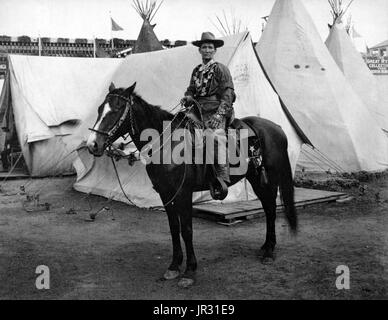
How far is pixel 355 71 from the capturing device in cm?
1386

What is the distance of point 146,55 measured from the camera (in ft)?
31.1

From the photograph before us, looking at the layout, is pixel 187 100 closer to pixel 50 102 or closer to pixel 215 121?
pixel 215 121

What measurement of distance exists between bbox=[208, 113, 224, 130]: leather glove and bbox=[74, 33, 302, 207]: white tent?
3.09 m

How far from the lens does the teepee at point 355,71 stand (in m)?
13.7

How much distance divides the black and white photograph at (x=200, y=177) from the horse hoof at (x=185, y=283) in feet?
0.07

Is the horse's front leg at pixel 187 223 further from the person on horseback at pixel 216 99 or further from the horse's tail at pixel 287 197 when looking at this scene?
the horse's tail at pixel 287 197

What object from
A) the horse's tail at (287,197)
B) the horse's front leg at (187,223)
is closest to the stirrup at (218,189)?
the horse's front leg at (187,223)

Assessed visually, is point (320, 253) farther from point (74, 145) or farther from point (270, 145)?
point (74, 145)

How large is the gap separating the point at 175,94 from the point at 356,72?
26.4ft

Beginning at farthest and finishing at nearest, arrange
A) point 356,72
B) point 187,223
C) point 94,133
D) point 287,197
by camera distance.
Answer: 1. point 356,72
2. point 287,197
3. point 187,223
4. point 94,133

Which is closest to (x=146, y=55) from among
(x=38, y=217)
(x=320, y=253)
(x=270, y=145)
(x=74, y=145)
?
(x=74, y=145)

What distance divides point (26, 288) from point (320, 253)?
11.1 feet

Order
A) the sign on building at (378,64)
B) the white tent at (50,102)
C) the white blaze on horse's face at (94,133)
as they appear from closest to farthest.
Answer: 1. the white blaze on horse's face at (94,133)
2. the white tent at (50,102)
3. the sign on building at (378,64)

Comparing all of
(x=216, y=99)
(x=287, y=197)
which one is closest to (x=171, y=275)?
(x=287, y=197)
